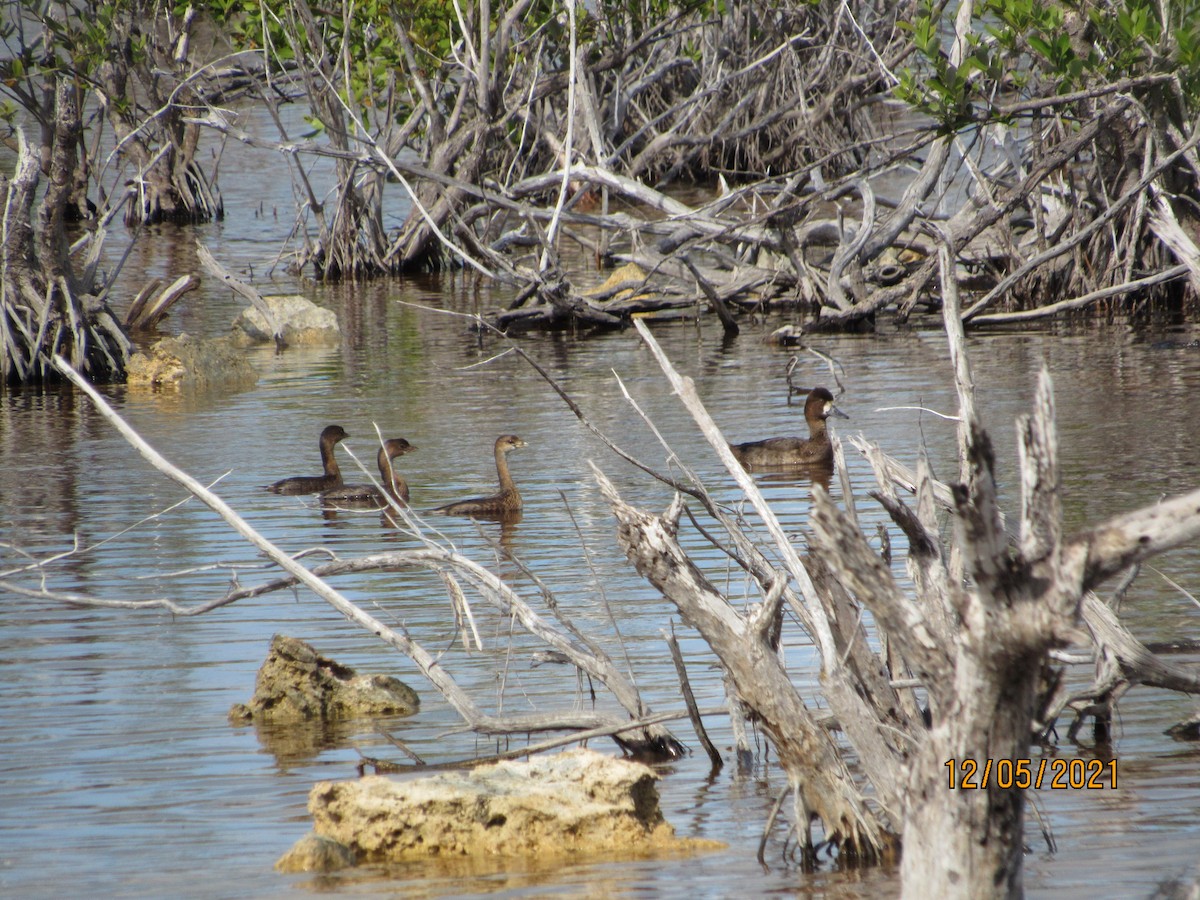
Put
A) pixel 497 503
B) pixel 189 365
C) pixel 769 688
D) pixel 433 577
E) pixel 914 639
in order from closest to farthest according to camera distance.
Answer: pixel 914 639 → pixel 769 688 → pixel 433 577 → pixel 497 503 → pixel 189 365

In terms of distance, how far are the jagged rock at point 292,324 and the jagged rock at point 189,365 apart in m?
2.23

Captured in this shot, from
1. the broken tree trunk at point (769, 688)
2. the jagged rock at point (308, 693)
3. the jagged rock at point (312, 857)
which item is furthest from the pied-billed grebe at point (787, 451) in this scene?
the jagged rock at point (312, 857)

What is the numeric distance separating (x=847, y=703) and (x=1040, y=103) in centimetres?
835

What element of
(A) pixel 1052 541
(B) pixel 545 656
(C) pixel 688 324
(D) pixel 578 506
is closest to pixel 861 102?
(C) pixel 688 324

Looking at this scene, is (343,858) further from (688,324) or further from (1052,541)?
(688,324)

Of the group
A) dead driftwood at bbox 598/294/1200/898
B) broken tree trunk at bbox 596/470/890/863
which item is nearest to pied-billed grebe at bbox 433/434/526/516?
dead driftwood at bbox 598/294/1200/898

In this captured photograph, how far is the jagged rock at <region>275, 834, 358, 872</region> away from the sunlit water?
7 centimetres

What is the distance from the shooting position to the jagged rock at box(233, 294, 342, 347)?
22.2m

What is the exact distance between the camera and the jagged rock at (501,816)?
5.53m

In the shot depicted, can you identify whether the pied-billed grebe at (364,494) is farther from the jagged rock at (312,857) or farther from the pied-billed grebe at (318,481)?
the jagged rock at (312,857)

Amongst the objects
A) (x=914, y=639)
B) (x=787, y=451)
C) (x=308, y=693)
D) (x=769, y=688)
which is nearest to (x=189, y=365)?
(x=787, y=451)

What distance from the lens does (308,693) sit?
7320 mm

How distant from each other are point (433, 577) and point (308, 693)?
2.83m

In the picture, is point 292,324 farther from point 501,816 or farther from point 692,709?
point 501,816
